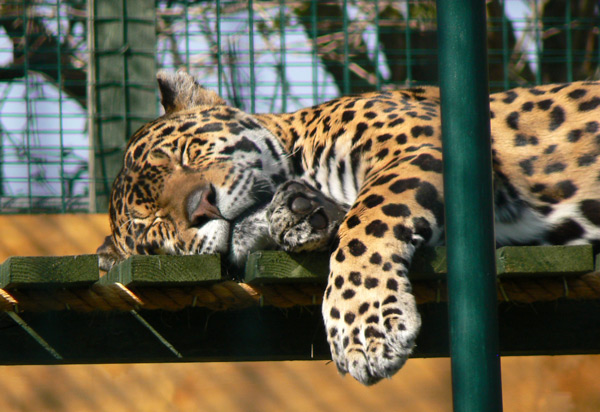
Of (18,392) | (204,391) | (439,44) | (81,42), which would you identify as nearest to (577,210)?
(439,44)

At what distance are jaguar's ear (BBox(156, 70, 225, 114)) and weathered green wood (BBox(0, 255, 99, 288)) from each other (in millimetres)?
1148

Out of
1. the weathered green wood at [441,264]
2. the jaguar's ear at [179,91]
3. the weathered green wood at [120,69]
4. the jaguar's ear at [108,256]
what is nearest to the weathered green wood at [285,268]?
the weathered green wood at [441,264]

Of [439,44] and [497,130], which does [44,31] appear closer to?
[497,130]

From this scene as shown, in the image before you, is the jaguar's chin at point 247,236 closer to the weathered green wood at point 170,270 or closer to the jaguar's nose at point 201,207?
the jaguar's nose at point 201,207

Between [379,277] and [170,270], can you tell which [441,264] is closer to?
[379,277]

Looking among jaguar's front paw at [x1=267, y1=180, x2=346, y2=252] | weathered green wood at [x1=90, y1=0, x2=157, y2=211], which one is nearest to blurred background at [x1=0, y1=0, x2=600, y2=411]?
weathered green wood at [x1=90, y1=0, x2=157, y2=211]

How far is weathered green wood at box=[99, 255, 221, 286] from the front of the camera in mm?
1816

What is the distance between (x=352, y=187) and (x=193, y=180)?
43 centimetres

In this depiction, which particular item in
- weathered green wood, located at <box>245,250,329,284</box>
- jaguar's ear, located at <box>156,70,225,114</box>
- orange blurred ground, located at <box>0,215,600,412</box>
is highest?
jaguar's ear, located at <box>156,70,225,114</box>

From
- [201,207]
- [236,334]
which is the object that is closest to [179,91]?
[201,207]

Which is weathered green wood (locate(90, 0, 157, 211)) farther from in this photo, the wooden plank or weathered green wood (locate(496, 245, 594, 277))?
weathered green wood (locate(496, 245, 594, 277))

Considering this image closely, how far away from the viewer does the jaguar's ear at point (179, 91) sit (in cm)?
292

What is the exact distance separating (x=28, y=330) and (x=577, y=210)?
1.35 m

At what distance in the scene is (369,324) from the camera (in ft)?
5.67
